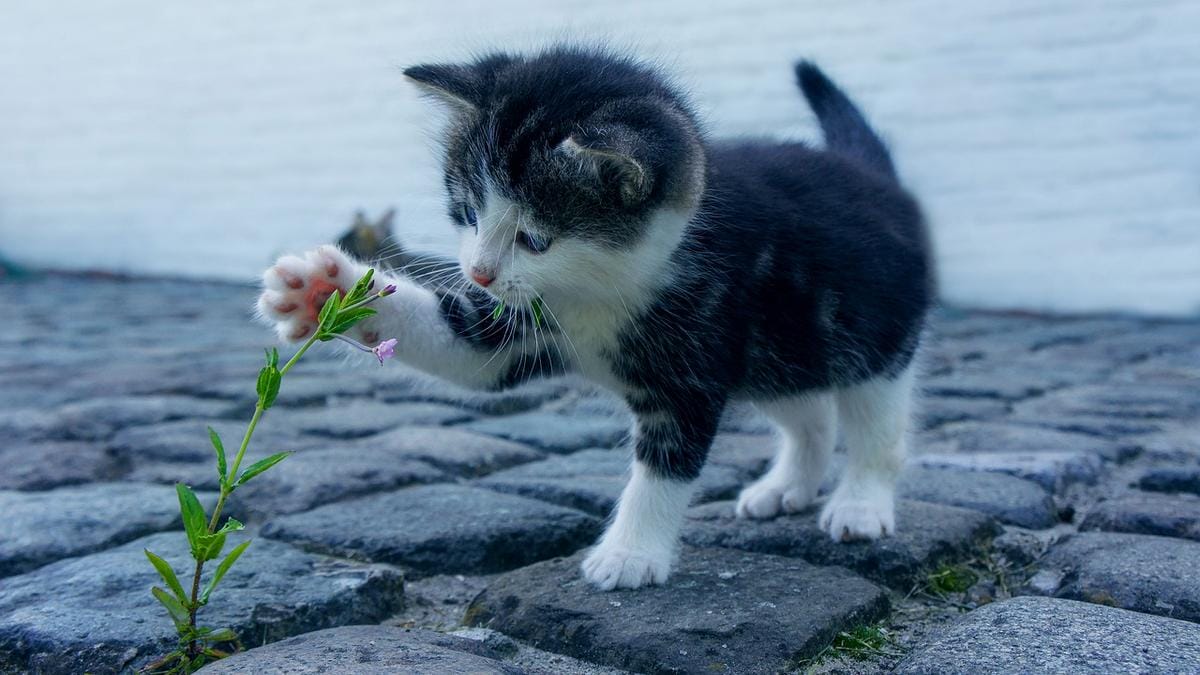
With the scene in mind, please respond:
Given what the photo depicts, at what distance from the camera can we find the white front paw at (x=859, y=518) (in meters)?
2.13

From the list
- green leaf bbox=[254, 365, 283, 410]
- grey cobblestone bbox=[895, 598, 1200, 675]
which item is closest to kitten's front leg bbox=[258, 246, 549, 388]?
green leaf bbox=[254, 365, 283, 410]

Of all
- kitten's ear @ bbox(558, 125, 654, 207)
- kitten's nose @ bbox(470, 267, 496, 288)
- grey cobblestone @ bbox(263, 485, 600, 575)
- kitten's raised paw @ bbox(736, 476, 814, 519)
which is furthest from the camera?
kitten's raised paw @ bbox(736, 476, 814, 519)

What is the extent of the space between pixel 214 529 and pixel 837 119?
2034 millimetres

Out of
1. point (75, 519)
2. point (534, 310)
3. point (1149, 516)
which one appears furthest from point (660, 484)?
point (75, 519)

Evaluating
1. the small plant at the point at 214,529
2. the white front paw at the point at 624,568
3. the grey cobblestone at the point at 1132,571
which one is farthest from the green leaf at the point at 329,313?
the grey cobblestone at the point at 1132,571

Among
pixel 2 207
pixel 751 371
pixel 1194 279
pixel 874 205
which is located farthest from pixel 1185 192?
pixel 2 207

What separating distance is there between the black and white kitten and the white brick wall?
7.62 feet

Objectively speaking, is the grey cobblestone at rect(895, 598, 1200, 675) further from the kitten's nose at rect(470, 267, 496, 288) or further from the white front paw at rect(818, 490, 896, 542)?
the kitten's nose at rect(470, 267, 496, 288)

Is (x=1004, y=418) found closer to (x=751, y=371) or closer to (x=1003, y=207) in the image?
(x=751, y=371)

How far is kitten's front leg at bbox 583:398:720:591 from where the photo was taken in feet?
6.48

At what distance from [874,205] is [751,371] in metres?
0.58

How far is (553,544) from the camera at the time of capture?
86.1 inches

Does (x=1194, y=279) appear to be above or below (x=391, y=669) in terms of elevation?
above

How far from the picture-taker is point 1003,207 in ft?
22.1
